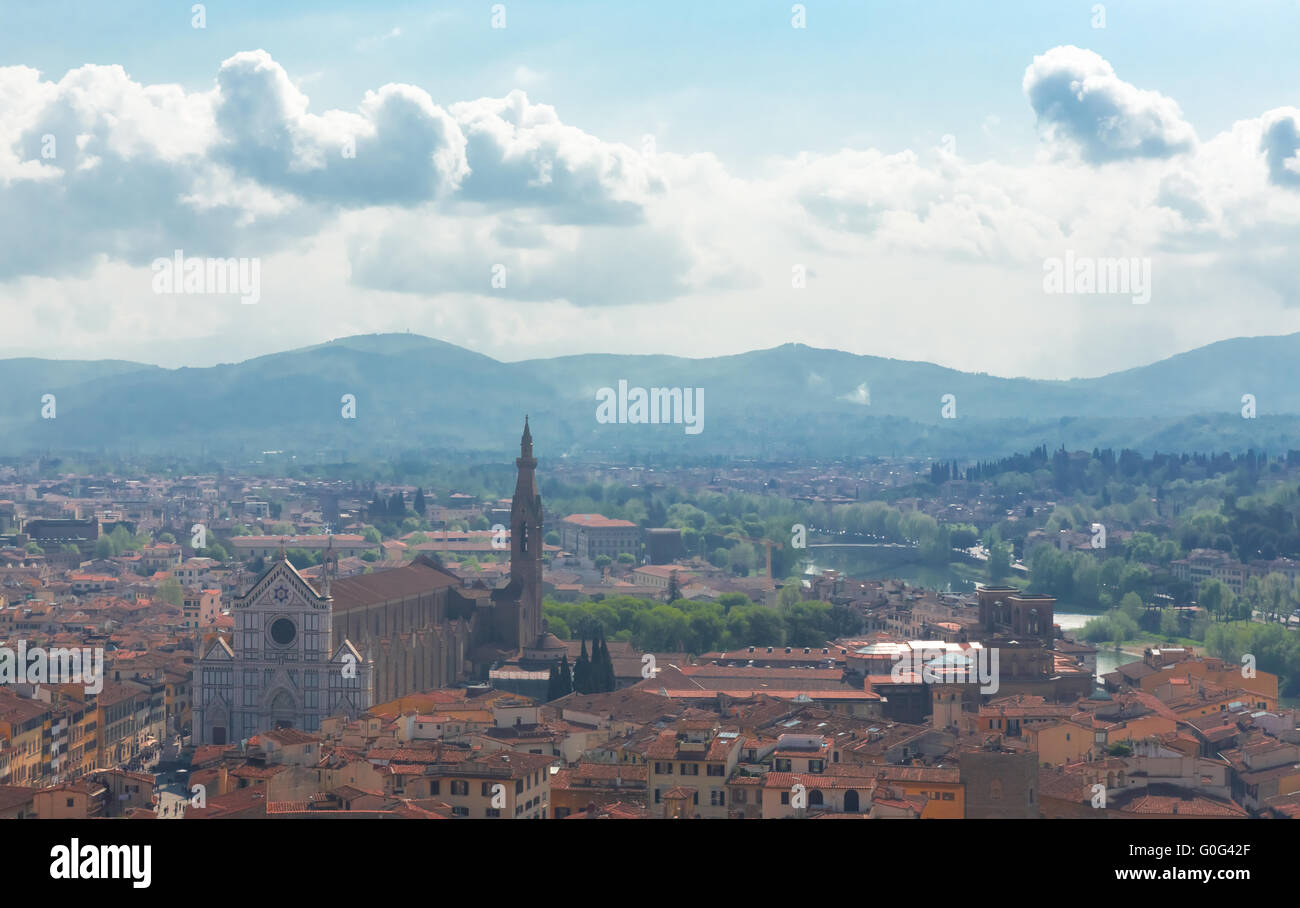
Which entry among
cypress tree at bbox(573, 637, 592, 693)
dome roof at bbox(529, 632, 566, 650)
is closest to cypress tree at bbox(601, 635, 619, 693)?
cypress tree at bbox(573, 637, 592, 693)

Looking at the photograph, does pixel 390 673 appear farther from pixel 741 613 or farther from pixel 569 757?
pixel 741 613

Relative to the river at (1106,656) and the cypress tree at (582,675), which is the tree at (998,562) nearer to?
the river at (1106,656)

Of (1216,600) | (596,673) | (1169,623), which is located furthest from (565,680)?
(1216,600)

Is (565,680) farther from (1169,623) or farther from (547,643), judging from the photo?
(1169,623)

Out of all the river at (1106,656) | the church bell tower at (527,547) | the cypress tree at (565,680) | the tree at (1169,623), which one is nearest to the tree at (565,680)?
the cypress tree at (565,680)

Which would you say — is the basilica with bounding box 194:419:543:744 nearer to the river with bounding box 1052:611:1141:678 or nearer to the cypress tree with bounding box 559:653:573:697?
the cypress tree with bounding box 559:653:573:697
